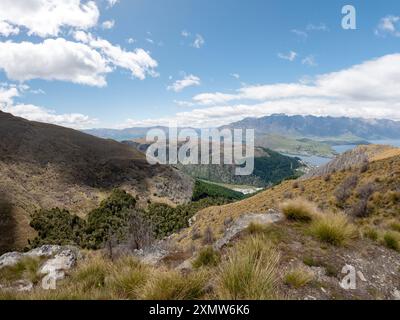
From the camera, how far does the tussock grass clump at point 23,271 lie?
12109 mm

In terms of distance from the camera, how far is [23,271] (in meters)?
13.0

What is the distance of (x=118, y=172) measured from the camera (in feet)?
397

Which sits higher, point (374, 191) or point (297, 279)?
point (297, 279)

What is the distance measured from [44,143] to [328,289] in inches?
5039

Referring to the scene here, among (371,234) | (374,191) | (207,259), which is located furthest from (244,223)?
(374,191)

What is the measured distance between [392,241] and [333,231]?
209cm

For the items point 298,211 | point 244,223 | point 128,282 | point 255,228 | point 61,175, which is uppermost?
point 298,211

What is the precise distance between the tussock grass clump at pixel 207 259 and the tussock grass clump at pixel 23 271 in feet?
25.8

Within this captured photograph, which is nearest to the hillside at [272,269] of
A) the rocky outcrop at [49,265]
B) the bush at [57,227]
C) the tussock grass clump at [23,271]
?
the tussock grass clump at [23,271]

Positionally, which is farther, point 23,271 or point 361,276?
point 23,271

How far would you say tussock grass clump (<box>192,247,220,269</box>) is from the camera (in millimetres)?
7445

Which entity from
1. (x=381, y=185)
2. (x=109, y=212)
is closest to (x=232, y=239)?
(x=381, y=185)

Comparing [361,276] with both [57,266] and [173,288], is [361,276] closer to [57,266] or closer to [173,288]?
[173,288]
